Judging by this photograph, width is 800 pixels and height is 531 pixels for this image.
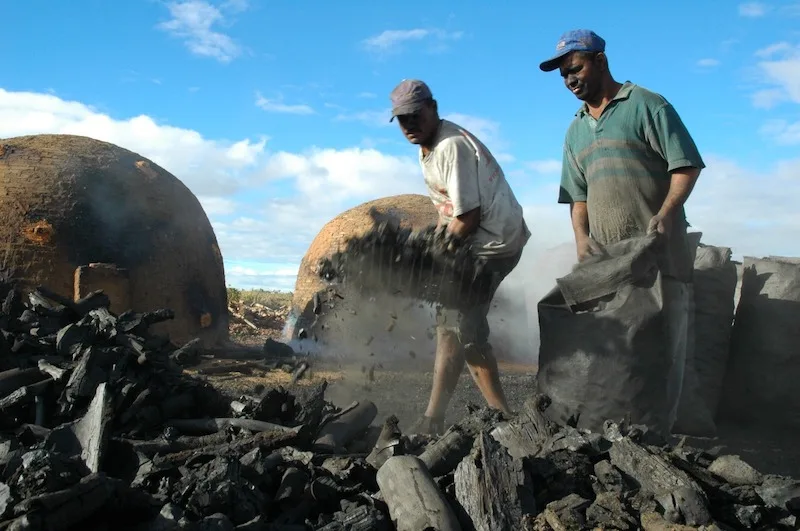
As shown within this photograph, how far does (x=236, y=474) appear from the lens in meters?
2.54

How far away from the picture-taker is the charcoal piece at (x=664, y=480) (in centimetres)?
251

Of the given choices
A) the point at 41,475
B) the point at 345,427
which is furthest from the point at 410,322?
the point at 41,475

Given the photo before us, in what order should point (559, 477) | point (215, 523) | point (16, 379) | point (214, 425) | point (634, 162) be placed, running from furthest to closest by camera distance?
point (634, 162), point (16, 379), point (214, 425), point (559, 477), point (215, 523)

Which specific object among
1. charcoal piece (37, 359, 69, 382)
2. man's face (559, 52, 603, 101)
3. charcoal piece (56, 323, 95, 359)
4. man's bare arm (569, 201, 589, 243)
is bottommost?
charcoal piece (37, 359, 69, 382)

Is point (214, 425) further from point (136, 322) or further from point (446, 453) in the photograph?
point (136, 322)

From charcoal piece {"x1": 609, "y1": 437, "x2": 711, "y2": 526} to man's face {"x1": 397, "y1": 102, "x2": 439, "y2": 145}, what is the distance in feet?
7.70

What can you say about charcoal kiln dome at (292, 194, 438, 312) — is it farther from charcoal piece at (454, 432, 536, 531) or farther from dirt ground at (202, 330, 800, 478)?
charcoal piece at (454, 432, 536, 531)

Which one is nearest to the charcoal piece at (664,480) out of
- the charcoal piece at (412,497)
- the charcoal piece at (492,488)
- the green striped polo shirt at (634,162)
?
the charcoal piece at (492,488)

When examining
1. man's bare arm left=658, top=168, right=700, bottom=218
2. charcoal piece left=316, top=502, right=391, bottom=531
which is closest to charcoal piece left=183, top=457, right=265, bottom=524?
charcoal piece left=316, top=502, right=391, bottom=531

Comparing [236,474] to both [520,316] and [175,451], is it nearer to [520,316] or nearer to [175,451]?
[175,451]

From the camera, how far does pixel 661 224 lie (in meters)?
3.98

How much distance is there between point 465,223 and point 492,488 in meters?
2.12

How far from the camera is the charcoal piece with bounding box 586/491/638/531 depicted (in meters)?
2.48

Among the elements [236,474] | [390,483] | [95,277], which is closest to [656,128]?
[390,483]
